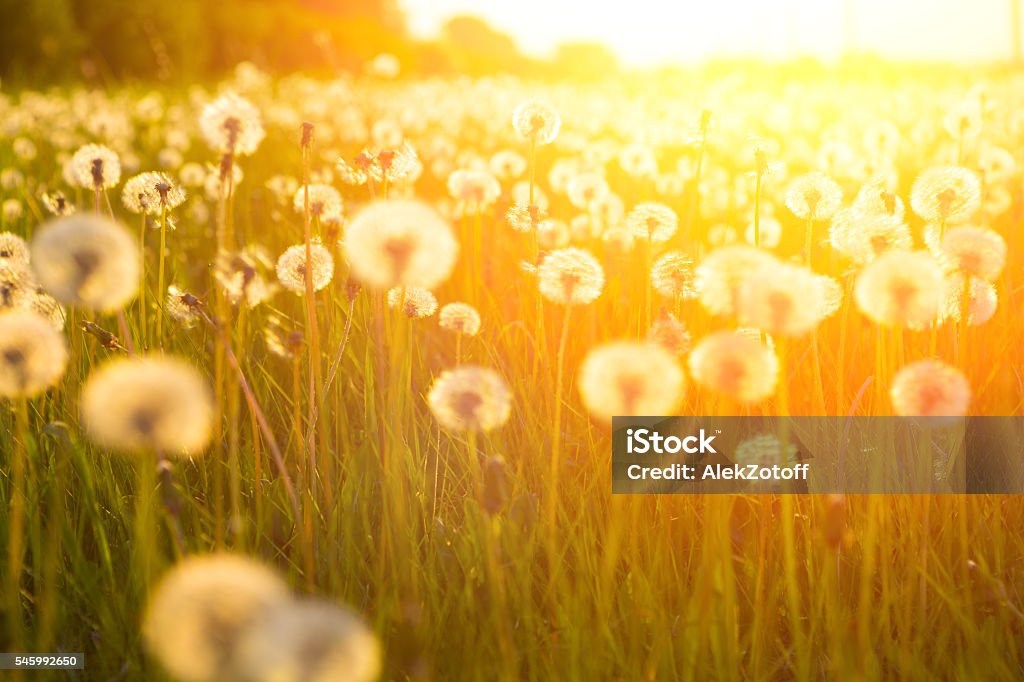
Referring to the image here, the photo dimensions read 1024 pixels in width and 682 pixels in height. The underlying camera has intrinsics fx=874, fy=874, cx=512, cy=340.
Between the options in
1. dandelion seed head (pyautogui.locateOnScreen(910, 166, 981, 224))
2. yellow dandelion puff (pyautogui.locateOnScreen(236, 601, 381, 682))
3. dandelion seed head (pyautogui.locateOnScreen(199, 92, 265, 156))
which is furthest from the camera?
dandelion seed head (pyautogui.locateOnScreen(910, 166, 981, 224))

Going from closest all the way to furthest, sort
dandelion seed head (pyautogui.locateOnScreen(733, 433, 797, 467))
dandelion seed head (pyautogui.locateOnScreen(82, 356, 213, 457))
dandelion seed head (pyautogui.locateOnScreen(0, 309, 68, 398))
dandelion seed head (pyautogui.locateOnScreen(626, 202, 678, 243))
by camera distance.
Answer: dandelion seed head (pyautogui.locateOnScreen(82, 356, 213, 457)), dandelion seed head (pyautogui.locateOnScreen(0, 309, 68, 398)), dandelion seed head (pyautogui.locateOnScreen(733, 433, 797, 467)), dandelion seed head (pyautogui.locateOnScreen(626, 202, 678, 243))

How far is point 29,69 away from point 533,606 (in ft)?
57.0

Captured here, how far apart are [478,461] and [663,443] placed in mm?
442

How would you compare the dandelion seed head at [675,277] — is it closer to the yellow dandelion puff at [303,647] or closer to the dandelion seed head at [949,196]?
the dandelion seed head at [949,196]

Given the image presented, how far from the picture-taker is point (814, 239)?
333cm

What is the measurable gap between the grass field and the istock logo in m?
0.10

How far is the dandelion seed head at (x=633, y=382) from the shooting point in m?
1.06

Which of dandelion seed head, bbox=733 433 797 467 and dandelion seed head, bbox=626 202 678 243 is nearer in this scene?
dandelion seed head, bbox=733 433 797 467

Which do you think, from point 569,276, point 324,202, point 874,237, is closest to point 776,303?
point 569,276

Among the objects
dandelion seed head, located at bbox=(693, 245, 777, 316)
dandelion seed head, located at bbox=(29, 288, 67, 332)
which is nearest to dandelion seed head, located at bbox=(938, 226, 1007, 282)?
dandelion seed head, located at bbox=(693, 245, 777, 316)

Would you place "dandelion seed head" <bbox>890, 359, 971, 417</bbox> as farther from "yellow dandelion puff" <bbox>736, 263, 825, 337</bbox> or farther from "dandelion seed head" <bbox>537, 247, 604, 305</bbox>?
"dandelion seed head" <bbox>537, 247, 604, 305</bbox>
